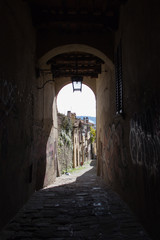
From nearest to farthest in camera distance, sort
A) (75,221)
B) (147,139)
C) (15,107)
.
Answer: (147,139) < (75,221) < (15,107)

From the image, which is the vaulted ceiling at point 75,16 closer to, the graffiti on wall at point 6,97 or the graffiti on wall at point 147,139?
the graffiti on wall at point 6,97

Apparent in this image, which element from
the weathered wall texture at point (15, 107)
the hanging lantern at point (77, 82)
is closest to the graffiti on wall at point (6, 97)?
the weathered wall texture at point (15, 107)

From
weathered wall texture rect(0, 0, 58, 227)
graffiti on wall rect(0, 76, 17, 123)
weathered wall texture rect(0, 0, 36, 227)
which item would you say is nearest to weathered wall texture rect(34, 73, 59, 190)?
weathered wall texture rect(0, 0, 58, 227)

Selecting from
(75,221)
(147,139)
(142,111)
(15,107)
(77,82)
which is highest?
(77,82)

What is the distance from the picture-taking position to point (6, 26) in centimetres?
356

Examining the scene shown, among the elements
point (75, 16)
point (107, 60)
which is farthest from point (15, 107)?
point (107, 60)

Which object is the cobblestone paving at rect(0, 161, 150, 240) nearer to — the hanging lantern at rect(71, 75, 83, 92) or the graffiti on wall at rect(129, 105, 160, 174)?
the graffiti on wall at rect(129, 105, 160, 174)

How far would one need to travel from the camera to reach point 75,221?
3545 millimetres

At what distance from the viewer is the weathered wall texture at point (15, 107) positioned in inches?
134

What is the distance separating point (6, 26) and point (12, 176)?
2.54 metres

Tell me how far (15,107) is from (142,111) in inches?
89.8

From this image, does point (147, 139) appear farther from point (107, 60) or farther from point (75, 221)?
point (107, 60)

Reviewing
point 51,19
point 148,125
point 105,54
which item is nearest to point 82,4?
point 51,19

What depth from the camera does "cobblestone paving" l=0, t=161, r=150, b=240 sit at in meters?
3.04
